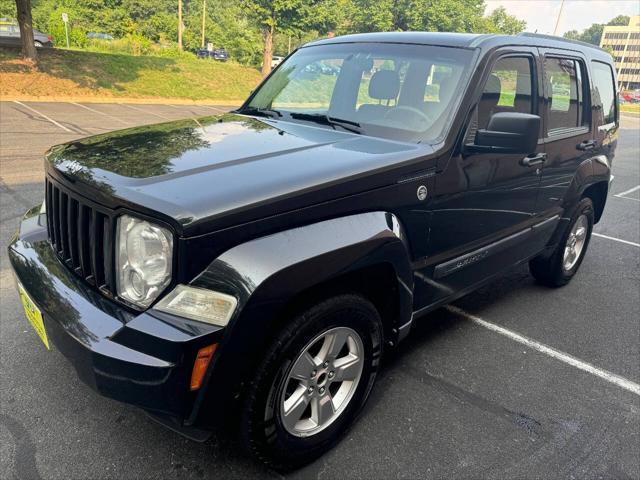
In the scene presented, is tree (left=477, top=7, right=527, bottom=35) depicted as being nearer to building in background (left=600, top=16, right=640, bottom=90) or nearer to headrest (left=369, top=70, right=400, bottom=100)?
headrest (left=369, top=70, right=400, bottom=100)

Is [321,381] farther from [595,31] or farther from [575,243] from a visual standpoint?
[595,31]

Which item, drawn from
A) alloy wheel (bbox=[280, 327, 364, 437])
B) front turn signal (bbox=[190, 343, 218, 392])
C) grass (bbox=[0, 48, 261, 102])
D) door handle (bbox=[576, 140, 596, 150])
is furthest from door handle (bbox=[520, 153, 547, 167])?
grass (bbox=[0, 48, 261, 102])

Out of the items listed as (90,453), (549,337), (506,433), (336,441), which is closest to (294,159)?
(336,441)

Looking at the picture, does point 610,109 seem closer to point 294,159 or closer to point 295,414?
point 294,159

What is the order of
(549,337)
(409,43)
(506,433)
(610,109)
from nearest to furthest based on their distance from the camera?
(506,433), (409,43), (549,337), (610,109)

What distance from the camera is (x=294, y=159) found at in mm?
2227

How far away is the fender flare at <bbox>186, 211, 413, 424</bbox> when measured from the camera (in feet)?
5.78

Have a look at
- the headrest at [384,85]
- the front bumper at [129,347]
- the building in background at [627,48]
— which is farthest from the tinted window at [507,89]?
the building in background at [627,48]

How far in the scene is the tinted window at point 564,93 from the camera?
348 cm

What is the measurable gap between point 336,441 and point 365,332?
563mm

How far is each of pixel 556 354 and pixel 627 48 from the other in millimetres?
129876

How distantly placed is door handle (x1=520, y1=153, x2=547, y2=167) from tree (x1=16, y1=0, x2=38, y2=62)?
60.0ft

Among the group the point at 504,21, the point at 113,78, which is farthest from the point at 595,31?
the point at 113,78

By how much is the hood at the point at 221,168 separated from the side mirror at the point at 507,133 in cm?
42
